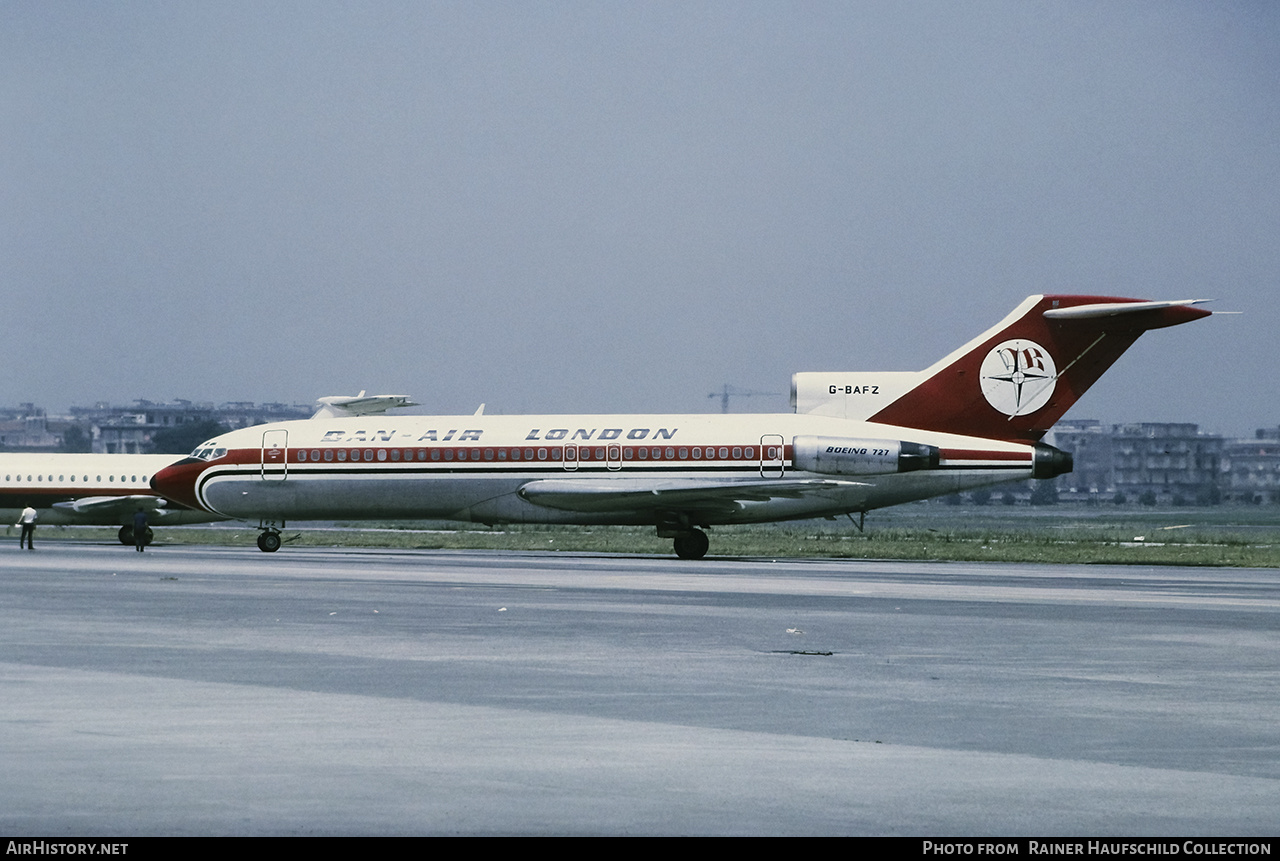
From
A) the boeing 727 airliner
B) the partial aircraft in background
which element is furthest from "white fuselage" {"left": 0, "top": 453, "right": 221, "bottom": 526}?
the boeing 727 airliner

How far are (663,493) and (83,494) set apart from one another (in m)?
25.5

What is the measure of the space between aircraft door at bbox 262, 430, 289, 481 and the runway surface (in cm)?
2261

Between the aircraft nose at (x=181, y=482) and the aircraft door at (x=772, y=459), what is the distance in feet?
57.6

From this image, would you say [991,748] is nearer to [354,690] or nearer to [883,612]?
[354,690]

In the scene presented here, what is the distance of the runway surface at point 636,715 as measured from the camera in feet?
30.3

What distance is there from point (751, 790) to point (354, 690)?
5820 millimetres

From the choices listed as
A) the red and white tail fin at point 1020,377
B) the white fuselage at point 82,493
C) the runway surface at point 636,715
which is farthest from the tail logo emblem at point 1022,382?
the white fuselage at point 82,493

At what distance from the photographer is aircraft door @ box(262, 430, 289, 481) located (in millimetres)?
50750

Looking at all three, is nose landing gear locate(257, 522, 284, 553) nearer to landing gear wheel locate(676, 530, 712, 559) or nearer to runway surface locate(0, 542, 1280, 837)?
landing gear wheel locate(676, 530, 712, 559)

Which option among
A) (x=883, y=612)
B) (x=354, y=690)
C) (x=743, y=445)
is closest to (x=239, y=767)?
(x=354, y=690)

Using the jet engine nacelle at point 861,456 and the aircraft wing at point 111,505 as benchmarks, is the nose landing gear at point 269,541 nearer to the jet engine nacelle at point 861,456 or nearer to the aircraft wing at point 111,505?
the aircraft wing at point 111,505

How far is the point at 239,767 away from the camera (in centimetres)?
1054

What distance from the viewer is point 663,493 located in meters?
47.0

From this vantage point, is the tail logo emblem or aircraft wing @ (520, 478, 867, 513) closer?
aircraft wing @ (520, 478, 867, 513)
